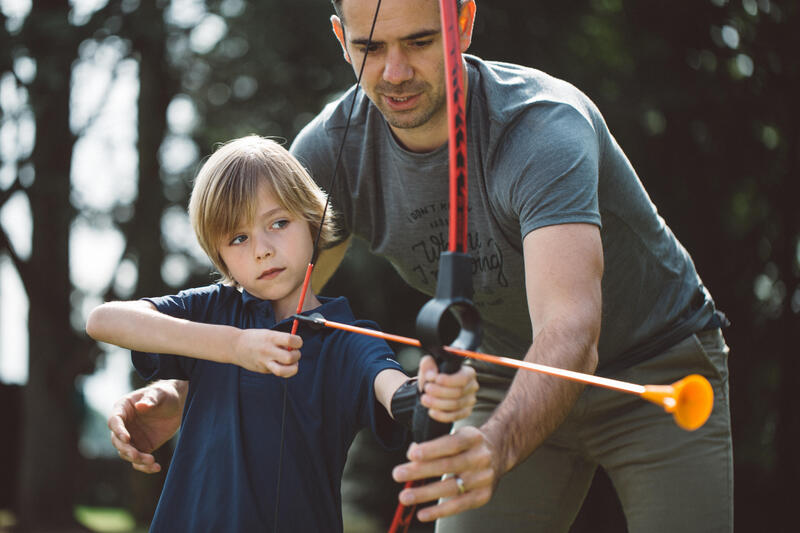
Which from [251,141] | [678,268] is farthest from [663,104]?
[251,141]

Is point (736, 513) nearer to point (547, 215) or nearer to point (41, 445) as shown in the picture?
point (547, 215)

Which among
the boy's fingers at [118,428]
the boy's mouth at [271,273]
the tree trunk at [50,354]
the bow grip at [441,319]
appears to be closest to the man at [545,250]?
the bow grip at [441,319]

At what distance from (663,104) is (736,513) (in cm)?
350

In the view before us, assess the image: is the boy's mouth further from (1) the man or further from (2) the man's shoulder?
(2) the man's shoulder

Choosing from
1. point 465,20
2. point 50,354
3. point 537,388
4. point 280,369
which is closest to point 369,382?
point 280,369

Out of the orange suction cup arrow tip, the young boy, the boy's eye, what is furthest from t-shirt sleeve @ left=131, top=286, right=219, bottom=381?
the orange suction cup arrow tip

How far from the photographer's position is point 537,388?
5.63 ft

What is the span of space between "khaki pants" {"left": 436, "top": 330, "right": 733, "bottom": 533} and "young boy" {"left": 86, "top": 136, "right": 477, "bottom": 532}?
0.77 meters

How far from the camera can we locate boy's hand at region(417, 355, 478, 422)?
1.44 metres

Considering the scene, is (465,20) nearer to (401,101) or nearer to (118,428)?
(401,101)

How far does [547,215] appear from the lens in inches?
75.9

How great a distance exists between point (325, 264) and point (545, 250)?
3.01ft

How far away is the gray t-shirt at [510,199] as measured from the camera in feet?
6.88

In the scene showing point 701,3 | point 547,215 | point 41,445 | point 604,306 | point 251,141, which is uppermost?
point 701,3
